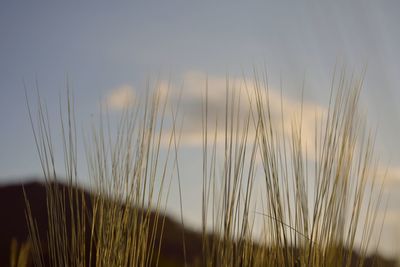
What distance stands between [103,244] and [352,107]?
79 cm

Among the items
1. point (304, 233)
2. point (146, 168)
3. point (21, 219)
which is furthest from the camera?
point (21, 219)

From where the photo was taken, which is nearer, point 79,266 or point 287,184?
point 287,184

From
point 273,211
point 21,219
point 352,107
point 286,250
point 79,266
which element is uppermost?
point 352,107

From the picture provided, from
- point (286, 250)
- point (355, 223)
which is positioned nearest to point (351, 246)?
point (355, 223)

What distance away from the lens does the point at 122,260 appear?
1771 millimetres

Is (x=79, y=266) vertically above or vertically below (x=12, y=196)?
above

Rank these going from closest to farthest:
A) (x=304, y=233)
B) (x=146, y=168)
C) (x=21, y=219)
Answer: (x=304, y=233), (x=146, y=168), (x=21, y=219)

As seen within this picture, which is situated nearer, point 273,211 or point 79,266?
point 273,211

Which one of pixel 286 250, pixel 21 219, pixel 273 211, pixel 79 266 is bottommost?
pixel 21 219

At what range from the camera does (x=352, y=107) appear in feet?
5.24

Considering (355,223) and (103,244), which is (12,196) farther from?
(355,223)

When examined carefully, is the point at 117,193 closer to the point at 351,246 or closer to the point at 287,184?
the point at 287,184

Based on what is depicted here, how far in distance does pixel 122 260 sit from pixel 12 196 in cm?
524

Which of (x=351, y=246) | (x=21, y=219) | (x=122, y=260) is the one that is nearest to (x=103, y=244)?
(x=122, y=260)
